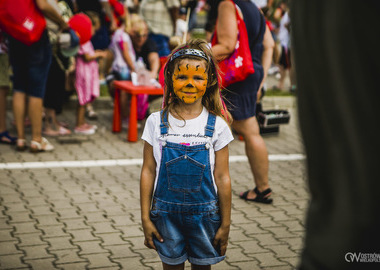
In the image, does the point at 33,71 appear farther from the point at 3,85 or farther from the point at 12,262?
the point at 12,262

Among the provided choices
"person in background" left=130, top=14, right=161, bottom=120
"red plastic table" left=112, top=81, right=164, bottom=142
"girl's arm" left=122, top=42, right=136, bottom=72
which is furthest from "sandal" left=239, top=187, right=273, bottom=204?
"girl's arm" left=122, top=42, right=136, bottom=72

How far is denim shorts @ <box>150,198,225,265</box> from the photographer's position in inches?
106

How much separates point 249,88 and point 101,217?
162 cm

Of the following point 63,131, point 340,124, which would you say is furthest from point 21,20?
point 340,124

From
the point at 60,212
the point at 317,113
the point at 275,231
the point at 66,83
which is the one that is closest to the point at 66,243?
the point at 60,212

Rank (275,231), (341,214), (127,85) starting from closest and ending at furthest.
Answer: (341,214), (275,231), (127,85)

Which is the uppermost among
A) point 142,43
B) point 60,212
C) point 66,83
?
point 142,43

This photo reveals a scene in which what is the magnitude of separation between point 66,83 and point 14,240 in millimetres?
4547

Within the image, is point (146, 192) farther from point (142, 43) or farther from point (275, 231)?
point (142, 43)

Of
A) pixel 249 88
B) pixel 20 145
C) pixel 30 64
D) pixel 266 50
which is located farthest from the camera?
pixel 20 145

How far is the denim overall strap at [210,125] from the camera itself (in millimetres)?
2740

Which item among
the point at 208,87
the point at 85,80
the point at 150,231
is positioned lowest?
the point at 150,231

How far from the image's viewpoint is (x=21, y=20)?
6.17 meters

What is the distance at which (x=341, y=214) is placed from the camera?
3.06 ft
